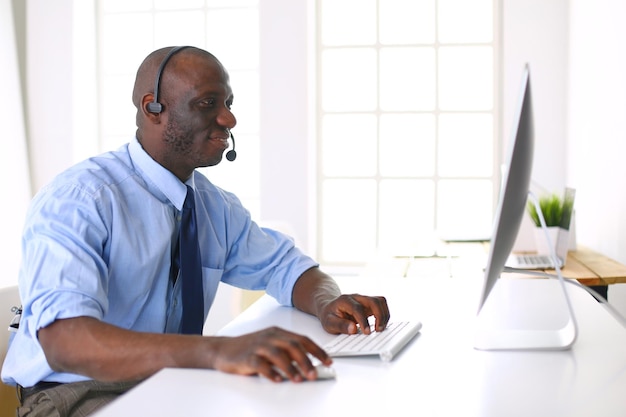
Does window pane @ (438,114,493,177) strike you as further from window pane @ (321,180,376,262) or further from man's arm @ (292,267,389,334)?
man's arm @ (292,267,389,334)

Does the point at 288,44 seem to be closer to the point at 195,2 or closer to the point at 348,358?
the point at 195,2

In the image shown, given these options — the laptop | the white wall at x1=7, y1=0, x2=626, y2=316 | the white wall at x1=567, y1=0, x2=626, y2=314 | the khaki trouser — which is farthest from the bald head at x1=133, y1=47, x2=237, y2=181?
the white wall at x1=7, y1=0, x2=626, y2=316

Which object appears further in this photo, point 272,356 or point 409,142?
point 409,142

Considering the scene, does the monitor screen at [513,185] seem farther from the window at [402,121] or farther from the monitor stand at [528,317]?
the window at [402,121]

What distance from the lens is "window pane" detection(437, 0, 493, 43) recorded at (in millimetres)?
4504

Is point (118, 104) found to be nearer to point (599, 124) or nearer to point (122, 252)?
point (599, 124)

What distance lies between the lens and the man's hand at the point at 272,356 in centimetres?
120

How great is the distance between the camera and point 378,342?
147cm

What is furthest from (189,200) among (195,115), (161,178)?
(195,115)

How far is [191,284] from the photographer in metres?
1.81

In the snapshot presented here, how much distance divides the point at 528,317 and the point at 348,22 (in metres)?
3.16

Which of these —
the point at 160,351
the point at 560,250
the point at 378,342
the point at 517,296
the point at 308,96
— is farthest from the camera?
the point at 308,96

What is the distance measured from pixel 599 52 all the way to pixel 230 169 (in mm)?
2238

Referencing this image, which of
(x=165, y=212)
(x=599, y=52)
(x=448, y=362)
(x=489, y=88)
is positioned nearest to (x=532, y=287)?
(x=448, y=362)
